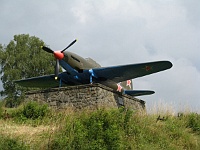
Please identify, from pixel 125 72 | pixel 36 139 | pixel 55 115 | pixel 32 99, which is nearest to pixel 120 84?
pixel 125 72

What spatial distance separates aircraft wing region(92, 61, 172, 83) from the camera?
1648cm

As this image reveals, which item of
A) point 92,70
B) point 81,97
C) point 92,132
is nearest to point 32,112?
point 81,97

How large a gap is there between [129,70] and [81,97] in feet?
11.6

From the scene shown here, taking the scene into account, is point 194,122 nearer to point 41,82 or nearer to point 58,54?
point 58,54

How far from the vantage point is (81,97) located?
15.1 meters

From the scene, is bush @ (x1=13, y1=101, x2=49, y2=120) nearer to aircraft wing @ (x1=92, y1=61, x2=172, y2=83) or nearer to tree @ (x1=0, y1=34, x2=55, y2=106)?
aircraft wing @ (x1=92, y1=61, x2=172, y2=83)

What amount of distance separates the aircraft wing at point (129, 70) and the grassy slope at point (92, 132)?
398 centimetres

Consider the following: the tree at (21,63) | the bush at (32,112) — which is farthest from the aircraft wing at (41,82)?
the tree at (21,63)

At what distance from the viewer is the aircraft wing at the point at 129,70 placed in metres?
16.5

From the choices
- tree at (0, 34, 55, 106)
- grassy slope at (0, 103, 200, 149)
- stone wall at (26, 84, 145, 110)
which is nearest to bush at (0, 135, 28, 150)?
grassy slope at (0, 103, 200, 149)

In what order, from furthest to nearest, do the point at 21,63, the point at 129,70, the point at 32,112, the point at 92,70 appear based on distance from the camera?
the point at 21,63 < the point at 129,70 < the point at 92,70 < the point at 32,112

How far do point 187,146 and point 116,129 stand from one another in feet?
11.3

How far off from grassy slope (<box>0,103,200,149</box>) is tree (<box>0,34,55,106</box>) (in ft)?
82.9

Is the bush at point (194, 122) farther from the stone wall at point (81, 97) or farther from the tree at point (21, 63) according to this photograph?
the tree at point (21, 63)
